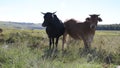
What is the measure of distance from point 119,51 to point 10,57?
7.66 m

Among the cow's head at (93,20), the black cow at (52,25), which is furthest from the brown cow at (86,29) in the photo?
the black cow at (52,25)

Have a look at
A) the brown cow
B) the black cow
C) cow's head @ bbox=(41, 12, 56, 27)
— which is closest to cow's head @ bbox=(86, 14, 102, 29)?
the brown cow

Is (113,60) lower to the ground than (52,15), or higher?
lower

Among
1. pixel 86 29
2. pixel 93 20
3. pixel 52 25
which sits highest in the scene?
pixel 93 20

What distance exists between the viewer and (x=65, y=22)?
68.0ft

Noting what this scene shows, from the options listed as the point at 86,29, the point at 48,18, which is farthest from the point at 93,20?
the point at 48,18

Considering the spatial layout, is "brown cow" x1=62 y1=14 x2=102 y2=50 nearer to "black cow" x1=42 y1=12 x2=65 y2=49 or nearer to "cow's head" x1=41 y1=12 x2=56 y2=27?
"black cow" x1=42 y1=12 x2=65 y2=49

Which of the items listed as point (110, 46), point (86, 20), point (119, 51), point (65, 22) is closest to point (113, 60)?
point (119, 51)

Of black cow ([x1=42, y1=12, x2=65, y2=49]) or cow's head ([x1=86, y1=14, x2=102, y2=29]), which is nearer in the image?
cow's head ([x1=86, y1=14, x2=102, y2=29])

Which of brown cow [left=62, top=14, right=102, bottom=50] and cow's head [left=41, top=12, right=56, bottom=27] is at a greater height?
cow's head [left=41, top=12, right=56, bottom=27]

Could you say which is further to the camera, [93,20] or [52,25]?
[52,25]

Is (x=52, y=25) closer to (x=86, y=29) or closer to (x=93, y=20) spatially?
(x=86, y=29)

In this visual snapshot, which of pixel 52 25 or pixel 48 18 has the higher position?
pixel 48 18

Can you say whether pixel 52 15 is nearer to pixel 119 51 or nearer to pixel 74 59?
pixel 119 51
